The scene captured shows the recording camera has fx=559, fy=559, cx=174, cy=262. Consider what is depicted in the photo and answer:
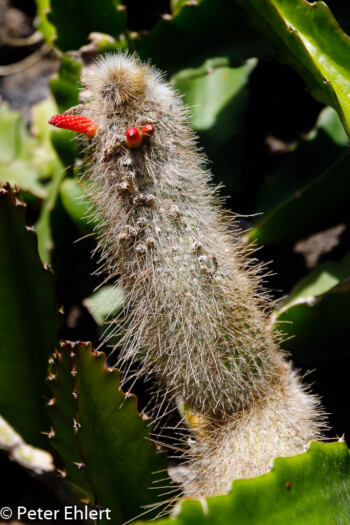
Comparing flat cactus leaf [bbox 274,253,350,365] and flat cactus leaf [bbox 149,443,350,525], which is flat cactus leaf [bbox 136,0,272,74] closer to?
flat cactus leaf [bbox 274,253,350,365]

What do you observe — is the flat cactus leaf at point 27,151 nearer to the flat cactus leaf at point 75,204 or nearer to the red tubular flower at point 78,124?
the flat cactus leaf at point 75,204

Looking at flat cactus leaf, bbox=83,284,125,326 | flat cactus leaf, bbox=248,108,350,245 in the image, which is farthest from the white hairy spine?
flat cactus leaf, bbox=248,108,350,245

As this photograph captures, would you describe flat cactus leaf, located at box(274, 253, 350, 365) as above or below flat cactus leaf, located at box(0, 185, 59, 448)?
above

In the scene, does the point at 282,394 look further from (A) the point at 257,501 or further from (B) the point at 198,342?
(A) the point at 257,501

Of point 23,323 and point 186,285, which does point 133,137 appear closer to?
point 186,285

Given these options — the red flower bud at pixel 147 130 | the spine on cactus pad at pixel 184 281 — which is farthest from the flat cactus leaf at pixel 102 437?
the red flower bud at pixel 147 130
